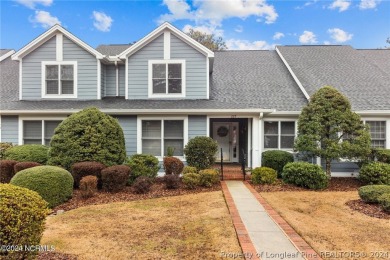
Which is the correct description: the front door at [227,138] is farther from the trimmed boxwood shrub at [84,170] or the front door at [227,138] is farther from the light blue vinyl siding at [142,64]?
the trimmed boxwood shrub at [84,170]

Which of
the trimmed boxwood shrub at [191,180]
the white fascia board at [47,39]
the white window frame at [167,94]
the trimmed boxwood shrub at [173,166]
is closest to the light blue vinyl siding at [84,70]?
the white fascia board at [47,39]

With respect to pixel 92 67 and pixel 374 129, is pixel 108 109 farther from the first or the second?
pixel 374 129

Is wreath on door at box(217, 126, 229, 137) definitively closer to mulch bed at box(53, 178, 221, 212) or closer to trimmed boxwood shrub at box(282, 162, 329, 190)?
mulch bed at box(53, 178, 221, 212)

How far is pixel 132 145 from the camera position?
12.1 metres

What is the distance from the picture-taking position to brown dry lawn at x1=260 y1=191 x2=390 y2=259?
4.95 meters

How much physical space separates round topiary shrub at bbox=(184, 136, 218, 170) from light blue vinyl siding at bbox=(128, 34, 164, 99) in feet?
11.4

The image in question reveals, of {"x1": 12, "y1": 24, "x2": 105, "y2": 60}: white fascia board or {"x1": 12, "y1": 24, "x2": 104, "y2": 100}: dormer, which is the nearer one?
{"x1": 12, "y1": 24, "x2": 105, "y2": 60}: white fascia board

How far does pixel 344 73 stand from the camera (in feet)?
48.7

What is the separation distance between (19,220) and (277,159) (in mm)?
9542

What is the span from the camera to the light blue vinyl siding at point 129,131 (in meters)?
12.0

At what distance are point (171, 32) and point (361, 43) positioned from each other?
52.8 ft

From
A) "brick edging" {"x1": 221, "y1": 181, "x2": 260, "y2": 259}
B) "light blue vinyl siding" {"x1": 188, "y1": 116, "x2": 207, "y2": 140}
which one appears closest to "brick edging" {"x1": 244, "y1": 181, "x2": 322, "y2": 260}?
"brick edging" {"x1": 221, "y1": 181, "x2": 260, "y2": 259}

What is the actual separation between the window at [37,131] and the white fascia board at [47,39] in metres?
3.16

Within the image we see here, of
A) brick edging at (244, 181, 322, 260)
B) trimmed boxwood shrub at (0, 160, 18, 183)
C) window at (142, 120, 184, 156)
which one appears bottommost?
brick edging at (244, 181, 322, 260)
